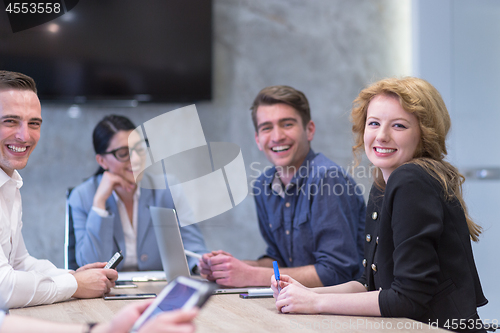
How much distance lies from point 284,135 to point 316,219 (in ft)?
1.46

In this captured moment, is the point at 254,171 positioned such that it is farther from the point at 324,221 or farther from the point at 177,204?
the point at 324,221

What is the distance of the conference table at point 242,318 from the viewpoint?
1059mm

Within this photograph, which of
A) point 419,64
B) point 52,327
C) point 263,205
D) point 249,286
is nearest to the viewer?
point 52,327

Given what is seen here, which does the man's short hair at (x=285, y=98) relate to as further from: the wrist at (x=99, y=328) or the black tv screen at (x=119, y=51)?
the wrist at (x=99, y=328)

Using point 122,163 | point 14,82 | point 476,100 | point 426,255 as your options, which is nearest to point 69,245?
point 122,163

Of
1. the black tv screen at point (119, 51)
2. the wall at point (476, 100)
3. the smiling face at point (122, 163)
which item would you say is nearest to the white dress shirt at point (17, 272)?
the smiling face at point (122, 163)

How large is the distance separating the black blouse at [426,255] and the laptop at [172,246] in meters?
0.60

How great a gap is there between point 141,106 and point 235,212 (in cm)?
97

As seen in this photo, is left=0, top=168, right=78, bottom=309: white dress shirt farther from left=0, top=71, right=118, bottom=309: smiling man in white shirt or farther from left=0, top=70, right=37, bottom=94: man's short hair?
left=0, top=70, right=37, bottom=94: man's short hair

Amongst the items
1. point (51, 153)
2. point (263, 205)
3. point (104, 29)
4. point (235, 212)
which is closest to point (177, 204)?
point (263, 205)

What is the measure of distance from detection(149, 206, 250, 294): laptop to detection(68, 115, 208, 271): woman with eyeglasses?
0.31 m

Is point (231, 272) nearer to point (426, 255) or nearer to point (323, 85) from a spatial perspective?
point (426, 255)

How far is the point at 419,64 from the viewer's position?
319cm

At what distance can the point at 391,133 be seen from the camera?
1.28 metres
